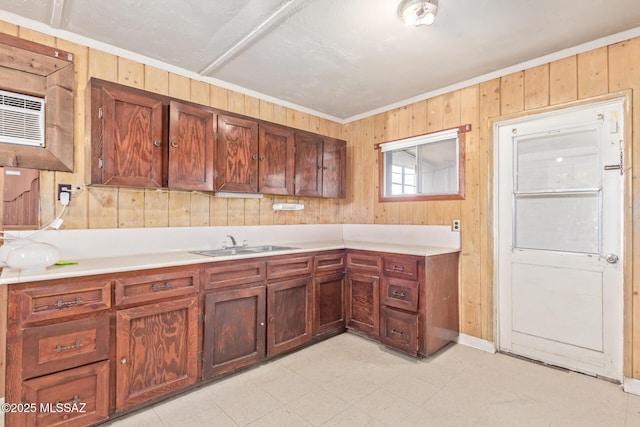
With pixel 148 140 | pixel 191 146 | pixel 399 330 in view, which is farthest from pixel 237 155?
pixel 399 330

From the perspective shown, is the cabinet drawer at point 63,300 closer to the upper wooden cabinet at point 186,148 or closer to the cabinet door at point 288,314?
the upper wooden cabinet at point 186,148

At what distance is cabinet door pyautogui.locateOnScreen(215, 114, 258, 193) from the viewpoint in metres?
2.71

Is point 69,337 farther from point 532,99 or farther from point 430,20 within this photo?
point 532,99

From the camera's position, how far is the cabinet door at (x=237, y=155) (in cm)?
271

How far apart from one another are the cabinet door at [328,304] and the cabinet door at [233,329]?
61 centimetres

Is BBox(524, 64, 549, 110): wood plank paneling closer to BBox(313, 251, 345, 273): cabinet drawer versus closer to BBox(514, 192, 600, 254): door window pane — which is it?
BBox(514, 192, 600, 254): door window pane

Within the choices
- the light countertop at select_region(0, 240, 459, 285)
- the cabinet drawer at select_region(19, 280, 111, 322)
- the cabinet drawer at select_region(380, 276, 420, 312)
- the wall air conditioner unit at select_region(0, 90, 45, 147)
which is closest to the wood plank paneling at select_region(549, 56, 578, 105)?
the light countertop at select_region(0, 240, 459, 285)

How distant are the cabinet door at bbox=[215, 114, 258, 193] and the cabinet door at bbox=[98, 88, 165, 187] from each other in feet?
1.55

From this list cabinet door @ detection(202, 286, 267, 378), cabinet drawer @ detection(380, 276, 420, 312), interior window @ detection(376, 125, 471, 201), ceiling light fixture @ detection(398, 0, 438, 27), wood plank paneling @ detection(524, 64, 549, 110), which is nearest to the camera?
ceiling light fixture @ detection(398, 0, 438, 27)

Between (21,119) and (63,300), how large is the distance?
4.25 ft

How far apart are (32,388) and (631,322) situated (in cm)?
376

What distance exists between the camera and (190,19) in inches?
82.2

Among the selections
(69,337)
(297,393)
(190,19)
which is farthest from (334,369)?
(190,19)

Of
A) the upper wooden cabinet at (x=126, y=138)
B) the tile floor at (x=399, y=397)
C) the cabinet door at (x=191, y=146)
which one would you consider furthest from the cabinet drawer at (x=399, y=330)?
the upper wooden cabinet at (x=126, y=138)
